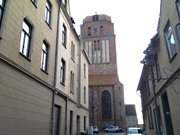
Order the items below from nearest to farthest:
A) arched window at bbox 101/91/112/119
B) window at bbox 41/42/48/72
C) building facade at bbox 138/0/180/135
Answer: building facade at bbox 138/0/180/135 → window at bbox 41/42/48/72 → arched window at bbox 101/91/112/119

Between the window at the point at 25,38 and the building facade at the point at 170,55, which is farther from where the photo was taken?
the window at the point at 25,38

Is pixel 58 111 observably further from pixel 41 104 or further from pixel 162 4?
pixel 162 4

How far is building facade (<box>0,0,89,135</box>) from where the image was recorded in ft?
23.0

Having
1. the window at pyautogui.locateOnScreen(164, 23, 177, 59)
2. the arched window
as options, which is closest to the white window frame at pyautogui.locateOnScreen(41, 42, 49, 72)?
the window at pyautogui.locateOnScreen(164, 23, 177, 59)

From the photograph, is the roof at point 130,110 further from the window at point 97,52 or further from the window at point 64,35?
the window at point 64,35

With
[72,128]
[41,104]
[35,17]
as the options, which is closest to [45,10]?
[35,17]

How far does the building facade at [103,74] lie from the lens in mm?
44169

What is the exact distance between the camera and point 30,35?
30.6 feet

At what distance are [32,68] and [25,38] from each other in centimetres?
145

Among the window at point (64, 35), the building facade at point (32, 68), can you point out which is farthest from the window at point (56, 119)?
the window at point (64, 35)

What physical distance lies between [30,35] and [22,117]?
395 cm

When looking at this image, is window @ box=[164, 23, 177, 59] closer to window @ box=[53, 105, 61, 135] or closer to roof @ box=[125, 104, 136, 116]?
window @ box=[53, 105, 61, 135]

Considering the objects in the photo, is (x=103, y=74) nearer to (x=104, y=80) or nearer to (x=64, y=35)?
(x=104, y=80)

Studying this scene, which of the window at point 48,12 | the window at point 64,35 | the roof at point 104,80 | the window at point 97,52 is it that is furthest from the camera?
the window at point 97,52
